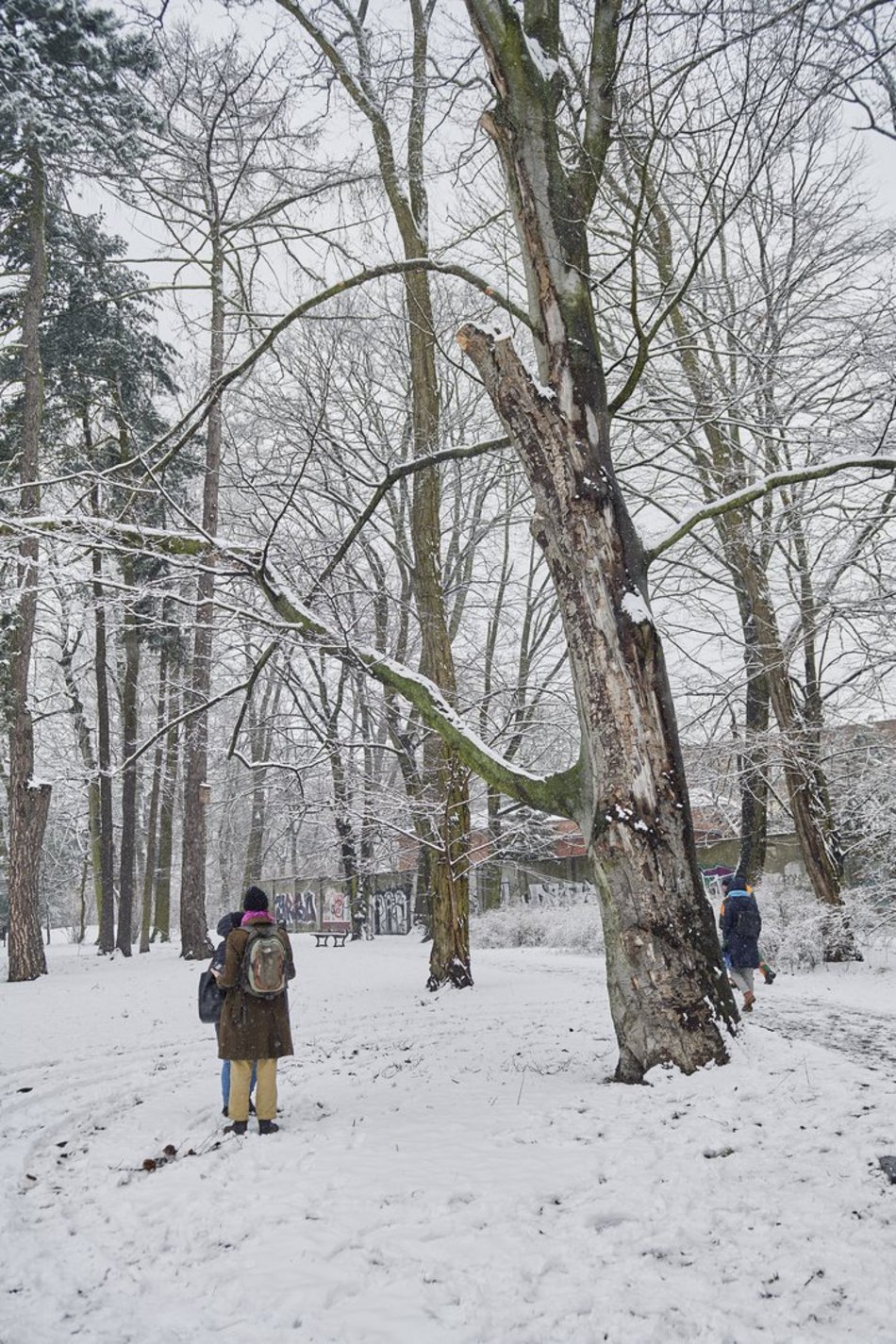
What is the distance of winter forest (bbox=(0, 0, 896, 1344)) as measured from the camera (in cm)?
308

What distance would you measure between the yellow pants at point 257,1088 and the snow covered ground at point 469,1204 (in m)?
0.21

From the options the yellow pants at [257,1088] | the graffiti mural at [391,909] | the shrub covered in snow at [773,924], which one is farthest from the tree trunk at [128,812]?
the yellow pants at [257,1088]

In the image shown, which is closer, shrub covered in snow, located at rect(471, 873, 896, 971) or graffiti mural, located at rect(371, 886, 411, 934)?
shrub covered in snow, located at rect(471, 873, 896, 971)

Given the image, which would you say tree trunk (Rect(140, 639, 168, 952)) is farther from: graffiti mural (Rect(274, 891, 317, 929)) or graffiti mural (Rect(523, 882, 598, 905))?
graffiti mural (Rect(523, 882, 598, 905))

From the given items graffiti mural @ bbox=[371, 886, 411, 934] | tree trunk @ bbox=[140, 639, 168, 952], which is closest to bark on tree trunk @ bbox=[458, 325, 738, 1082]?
tree trunk @ bbox=[140, 639, 168, 952]

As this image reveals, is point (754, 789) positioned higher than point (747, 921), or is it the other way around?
point (754, 789)

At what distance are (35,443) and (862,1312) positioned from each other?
14.7 metres

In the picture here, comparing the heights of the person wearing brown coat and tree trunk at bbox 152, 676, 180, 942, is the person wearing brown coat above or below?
below

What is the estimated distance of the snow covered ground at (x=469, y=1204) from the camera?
2576 mm

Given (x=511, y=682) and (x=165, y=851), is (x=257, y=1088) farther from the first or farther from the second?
(x=165, y=851)

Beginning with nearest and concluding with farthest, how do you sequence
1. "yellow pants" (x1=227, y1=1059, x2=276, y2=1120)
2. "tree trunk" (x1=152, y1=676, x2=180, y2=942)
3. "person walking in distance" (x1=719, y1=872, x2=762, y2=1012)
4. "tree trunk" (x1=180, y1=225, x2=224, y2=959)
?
"yellow pants" (x1=227, y1=1059, x2=276, y2=1120), "person walking in distance" (x1=719, y1=872, x2=762, y2=1012), "tree trunk" (x1=180, y1=225, x2=224, y2=959), "tree trunk" (x1=152, y1=676, x2=180, y2=942)

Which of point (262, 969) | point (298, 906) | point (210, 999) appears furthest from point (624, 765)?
point (298, 906)

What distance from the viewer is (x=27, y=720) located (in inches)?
541

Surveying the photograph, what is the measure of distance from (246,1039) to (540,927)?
1509 centimetres
